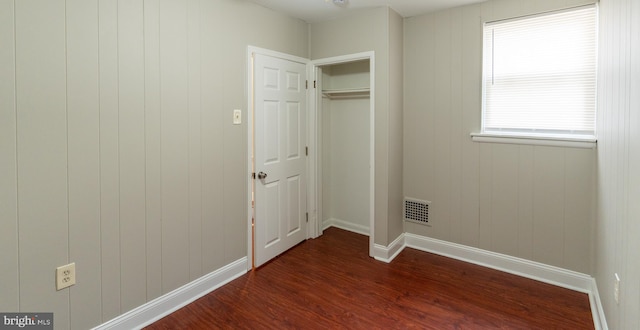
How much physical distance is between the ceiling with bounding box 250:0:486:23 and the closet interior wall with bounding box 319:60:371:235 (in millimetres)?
711

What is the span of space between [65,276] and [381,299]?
Answer: 2.09 meters

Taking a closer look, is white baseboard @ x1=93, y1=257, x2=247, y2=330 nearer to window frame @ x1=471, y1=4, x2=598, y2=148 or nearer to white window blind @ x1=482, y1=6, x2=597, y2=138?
window frame @ x1=471, y1=4, x2=598, y2=148

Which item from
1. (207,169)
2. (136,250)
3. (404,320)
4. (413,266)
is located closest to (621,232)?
(404,320)

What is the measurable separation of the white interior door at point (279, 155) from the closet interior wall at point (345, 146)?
1.56ft

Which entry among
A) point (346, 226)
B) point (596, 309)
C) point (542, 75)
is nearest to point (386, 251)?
point (346, 226)

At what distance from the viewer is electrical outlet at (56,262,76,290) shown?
1.84 meters

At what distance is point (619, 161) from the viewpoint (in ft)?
5.55

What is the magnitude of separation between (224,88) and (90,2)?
1035mm

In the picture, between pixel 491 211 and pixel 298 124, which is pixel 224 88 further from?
pixel 491 211

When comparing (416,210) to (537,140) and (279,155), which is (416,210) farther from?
(279,155)

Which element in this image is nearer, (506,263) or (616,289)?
(616,289)

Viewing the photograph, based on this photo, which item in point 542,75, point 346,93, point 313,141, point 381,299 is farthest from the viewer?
point 346,93

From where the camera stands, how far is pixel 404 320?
230 centimetres

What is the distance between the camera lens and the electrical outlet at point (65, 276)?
1837mm
